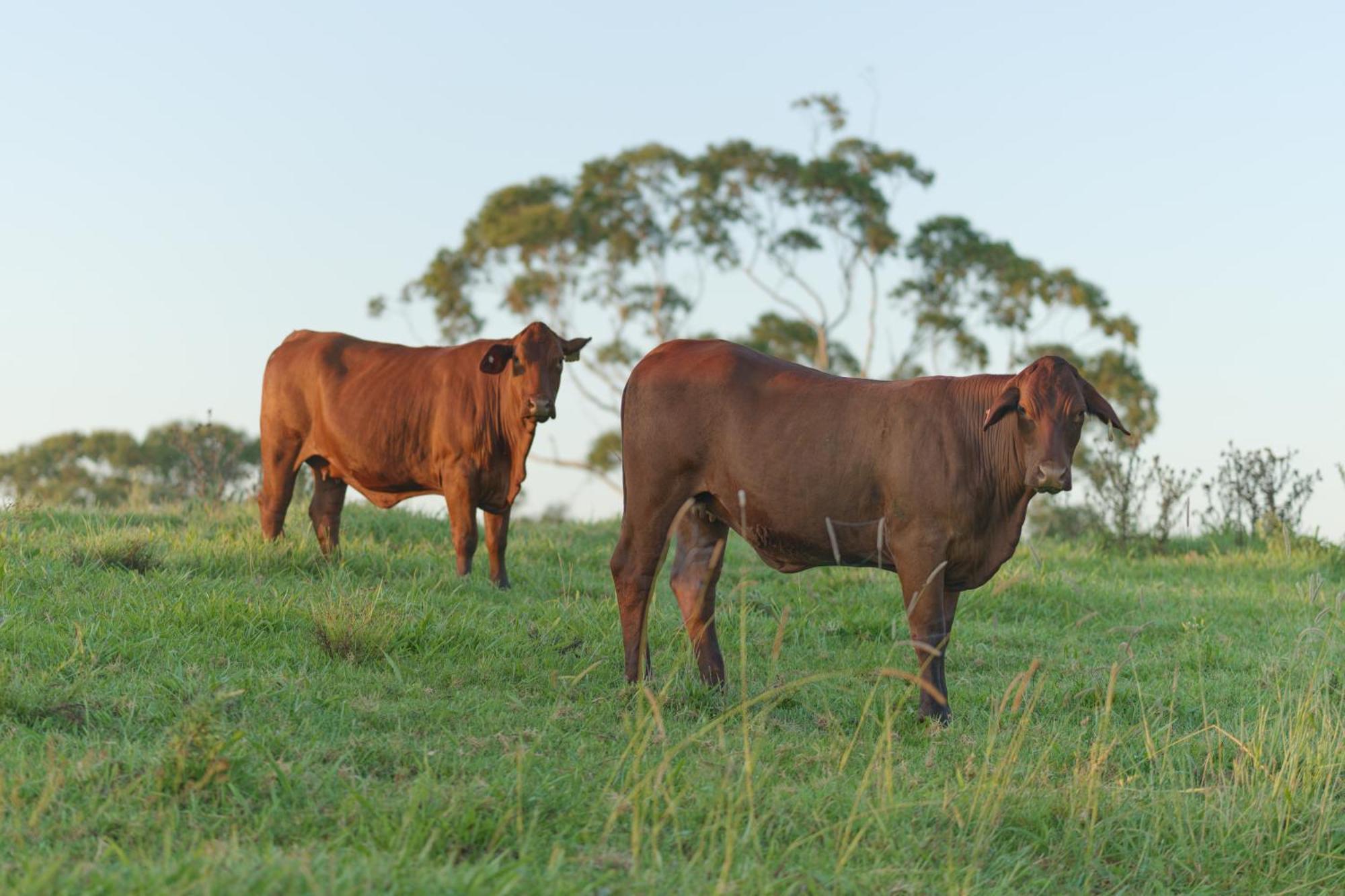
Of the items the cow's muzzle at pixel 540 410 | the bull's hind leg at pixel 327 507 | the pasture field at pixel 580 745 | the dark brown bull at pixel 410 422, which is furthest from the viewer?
the bull's hind leg at pixel 327 507

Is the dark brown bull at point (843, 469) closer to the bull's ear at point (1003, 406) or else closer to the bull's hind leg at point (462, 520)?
the bull's ear at point (1003, 406)

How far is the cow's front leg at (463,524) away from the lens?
32.2 ft

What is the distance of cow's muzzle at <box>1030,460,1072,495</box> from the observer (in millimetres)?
6457

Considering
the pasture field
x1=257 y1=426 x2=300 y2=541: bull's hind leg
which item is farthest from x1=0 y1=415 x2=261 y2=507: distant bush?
the pasture field

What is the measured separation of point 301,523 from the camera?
1151 centimetres

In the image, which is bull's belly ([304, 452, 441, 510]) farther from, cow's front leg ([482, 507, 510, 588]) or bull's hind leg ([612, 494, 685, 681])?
bull's hind leg ([612, 494, 685, 681])

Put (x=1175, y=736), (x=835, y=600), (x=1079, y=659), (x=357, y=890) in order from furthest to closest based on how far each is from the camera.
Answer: (x=835, y=600), (x=1079, y=659), (x=1175, y=736), (x=357, y=890)

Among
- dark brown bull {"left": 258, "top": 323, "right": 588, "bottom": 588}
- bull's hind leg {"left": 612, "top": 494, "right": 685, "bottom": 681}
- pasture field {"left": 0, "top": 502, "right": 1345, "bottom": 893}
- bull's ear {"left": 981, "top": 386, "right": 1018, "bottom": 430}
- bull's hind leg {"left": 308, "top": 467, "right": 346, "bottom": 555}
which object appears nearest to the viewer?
pasture field {"left": 0, "top": 502, "right": 1345, "bottom": 893}

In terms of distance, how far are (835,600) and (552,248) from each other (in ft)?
72.5

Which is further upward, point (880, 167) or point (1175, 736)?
point (880, 167)

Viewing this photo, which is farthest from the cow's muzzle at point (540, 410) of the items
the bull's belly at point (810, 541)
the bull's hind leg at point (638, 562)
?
the bull's belly at point (810, 541)

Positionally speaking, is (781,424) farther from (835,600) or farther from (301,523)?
(301,523)

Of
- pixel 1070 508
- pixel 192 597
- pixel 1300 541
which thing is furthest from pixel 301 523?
pixel 1070 508

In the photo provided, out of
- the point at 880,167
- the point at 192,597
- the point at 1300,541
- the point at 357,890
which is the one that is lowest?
the point at 357,890
